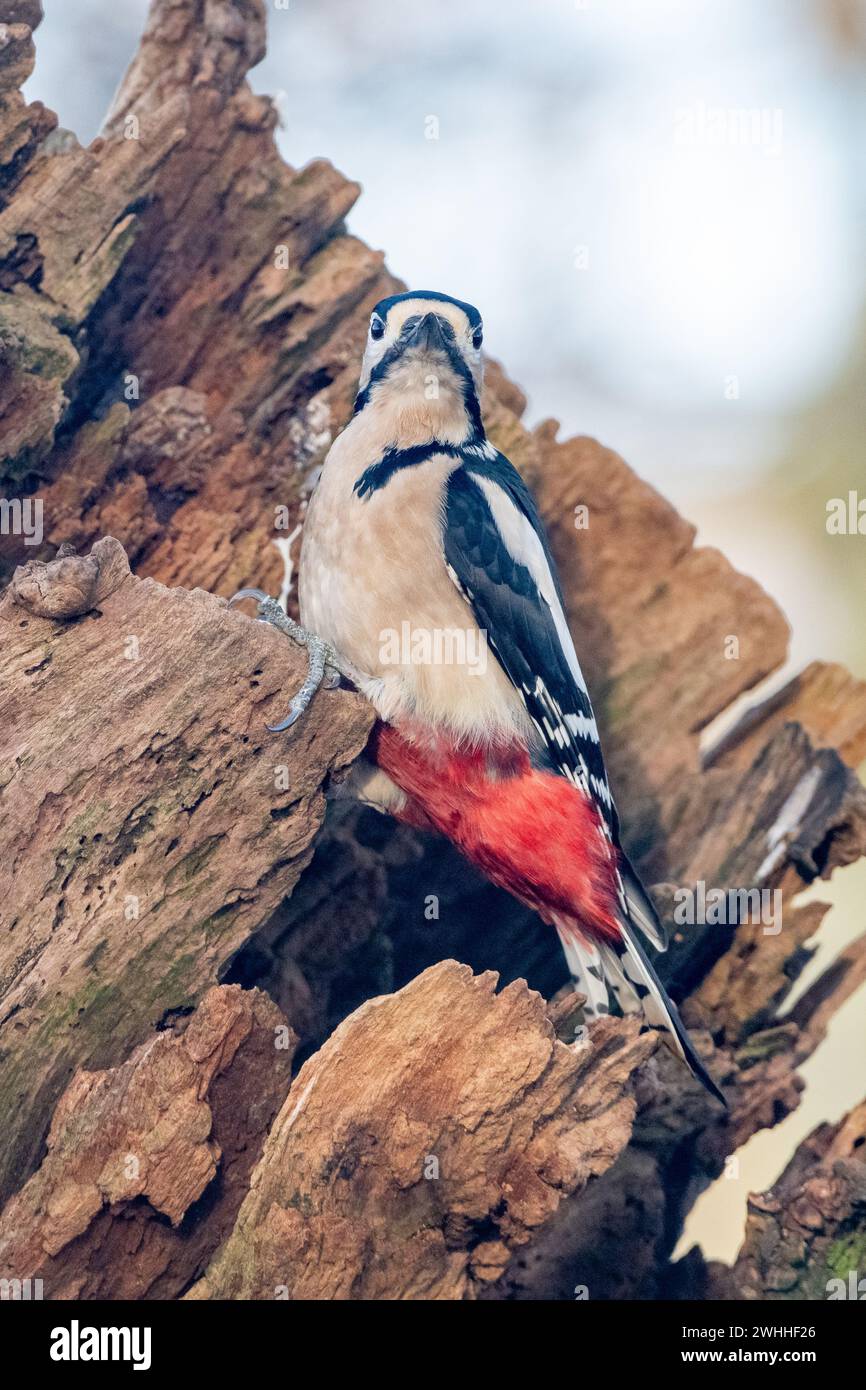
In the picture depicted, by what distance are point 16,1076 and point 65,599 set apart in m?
1.09

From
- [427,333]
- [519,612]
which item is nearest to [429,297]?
[427,333]

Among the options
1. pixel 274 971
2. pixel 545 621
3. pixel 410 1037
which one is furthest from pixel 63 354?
pixel 410 1037

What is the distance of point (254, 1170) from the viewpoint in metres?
2.79

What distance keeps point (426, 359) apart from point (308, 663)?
1.06 m

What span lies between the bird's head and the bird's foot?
720mm

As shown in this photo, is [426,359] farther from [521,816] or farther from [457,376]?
[521,816]

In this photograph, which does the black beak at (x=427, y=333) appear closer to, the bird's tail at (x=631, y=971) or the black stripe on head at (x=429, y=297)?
the black stripe on head at (x=429, y=297)

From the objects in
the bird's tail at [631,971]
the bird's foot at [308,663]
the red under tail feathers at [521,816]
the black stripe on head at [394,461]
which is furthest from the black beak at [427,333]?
the bird's tail at [631,971]

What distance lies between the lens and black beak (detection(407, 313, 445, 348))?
3.60m

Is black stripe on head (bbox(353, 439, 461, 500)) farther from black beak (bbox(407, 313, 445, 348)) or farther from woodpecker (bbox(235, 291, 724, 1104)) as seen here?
black beak (bbox(407, 313, 445, 348))

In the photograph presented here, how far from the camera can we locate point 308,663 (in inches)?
126

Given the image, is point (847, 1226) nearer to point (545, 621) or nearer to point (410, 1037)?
point (410, 1037)

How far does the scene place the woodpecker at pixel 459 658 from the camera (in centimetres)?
344

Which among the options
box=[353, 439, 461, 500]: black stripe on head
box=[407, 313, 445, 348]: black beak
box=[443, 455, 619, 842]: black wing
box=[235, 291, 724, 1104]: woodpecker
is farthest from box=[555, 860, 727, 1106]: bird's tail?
box=[407, 313, 445, 348]: black beak
